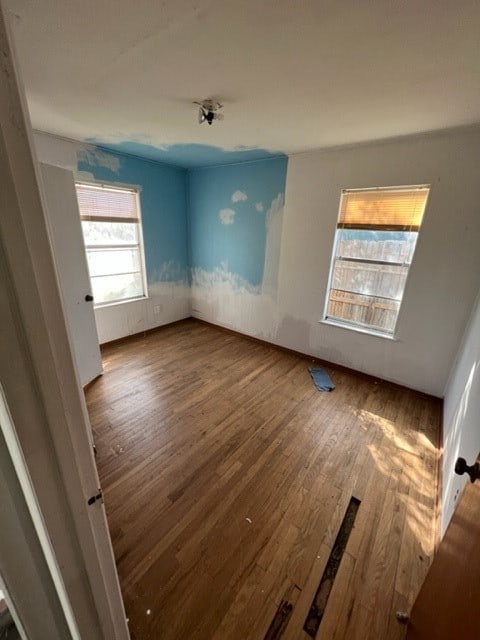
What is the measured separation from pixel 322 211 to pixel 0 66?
2893mm

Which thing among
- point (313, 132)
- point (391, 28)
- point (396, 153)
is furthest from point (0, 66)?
point (396, 153)

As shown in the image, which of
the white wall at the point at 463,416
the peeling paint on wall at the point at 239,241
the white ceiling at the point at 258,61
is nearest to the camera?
the white ceiling at the point at 258,61

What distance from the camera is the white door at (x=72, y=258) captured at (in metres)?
2.15

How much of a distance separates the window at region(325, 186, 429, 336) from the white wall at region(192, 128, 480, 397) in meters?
0.09

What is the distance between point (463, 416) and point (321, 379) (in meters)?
1.37

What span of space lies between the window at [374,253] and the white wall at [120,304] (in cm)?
248

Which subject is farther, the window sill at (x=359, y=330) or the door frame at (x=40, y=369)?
the window sill at (x=359, y=330)

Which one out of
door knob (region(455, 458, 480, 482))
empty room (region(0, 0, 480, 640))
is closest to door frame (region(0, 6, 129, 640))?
empty room (region(0, 0, 480, 640))

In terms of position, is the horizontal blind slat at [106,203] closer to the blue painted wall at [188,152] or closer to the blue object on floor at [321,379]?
the blue painted wall at [188,152]

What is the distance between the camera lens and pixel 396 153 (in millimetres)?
2328

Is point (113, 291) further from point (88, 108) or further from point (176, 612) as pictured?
point (176, 612)

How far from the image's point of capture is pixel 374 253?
8.71 ft

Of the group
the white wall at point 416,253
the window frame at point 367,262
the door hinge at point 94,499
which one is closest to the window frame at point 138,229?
the white wall at point 416,253

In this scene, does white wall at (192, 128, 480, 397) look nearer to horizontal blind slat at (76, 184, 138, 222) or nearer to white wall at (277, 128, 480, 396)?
white wall at (277, 128, 480, 396)
